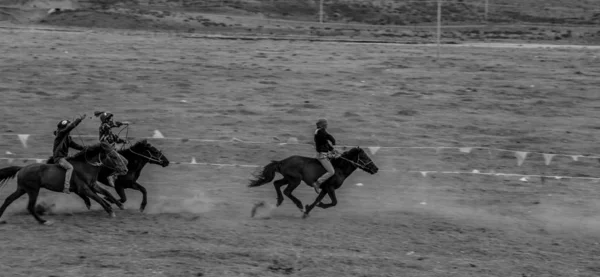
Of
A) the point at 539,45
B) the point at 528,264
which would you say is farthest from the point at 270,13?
the point at 528,264

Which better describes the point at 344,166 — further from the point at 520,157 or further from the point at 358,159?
the point at 520,157

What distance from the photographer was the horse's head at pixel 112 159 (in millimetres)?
18109

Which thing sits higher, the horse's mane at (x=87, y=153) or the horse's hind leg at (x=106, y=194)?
the horse's mane at (x=87, y=153)

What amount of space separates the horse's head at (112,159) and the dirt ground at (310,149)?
93 centimetres

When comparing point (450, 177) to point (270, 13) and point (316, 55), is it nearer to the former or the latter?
point (316, 55)

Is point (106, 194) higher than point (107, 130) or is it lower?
lower

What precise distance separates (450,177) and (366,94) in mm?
9471

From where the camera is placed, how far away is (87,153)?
18031mm

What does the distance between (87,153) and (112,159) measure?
495 millimetres

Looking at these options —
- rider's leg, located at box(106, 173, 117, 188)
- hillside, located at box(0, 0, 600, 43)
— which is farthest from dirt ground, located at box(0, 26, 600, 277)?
hillside, located at box(0, 0, 600, 43)

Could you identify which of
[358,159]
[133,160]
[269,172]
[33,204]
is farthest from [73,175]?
[358,159]

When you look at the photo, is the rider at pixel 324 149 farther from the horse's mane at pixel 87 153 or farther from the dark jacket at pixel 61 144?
the dark jacket at pixel 61 144

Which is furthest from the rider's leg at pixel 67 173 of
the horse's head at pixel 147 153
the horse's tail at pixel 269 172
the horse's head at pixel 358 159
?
the horse's head at pixel 358 159

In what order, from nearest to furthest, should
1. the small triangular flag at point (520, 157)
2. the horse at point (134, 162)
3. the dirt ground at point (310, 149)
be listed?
the dirt ground at point (310, 149), the horse at point (134, 162), the small triangular flag at point (520, 157)
